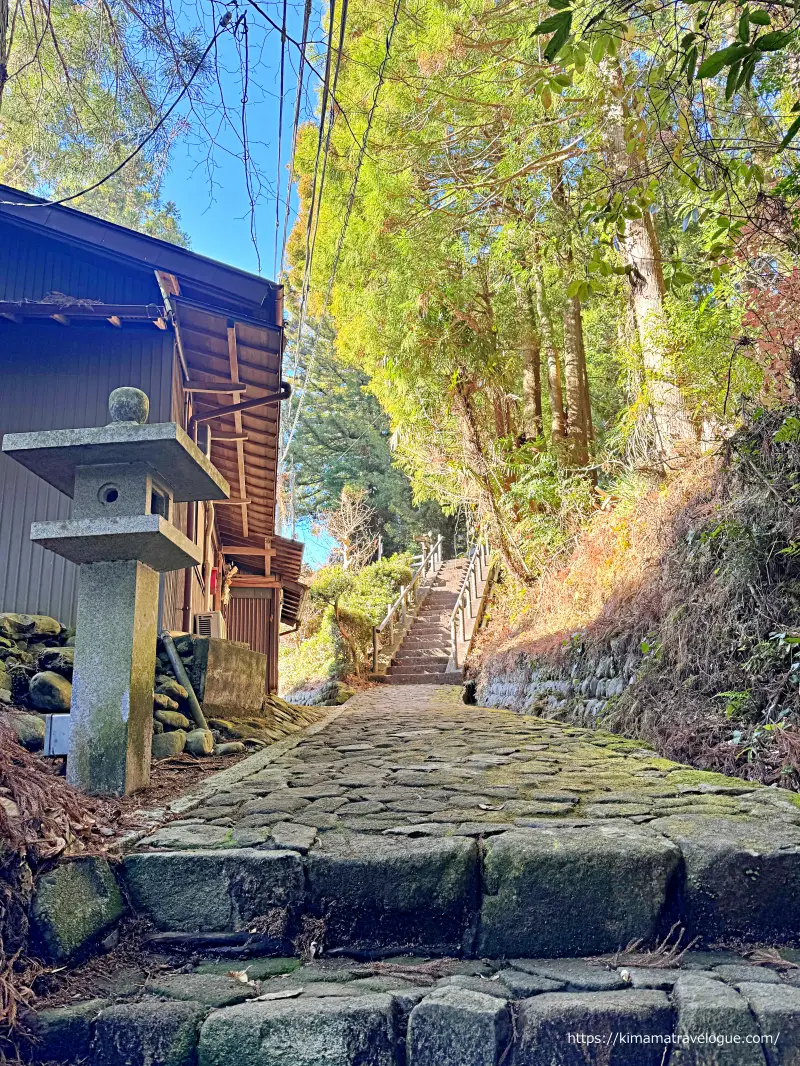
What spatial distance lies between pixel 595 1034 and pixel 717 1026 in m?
0.30

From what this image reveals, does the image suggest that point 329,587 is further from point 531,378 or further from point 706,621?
point 706,621

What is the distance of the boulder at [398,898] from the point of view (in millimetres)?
2186

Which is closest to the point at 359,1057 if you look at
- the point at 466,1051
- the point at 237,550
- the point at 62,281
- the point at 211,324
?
the point at 466,1051

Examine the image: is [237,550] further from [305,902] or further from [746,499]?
[305,902]

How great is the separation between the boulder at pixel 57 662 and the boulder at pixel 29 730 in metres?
0.83

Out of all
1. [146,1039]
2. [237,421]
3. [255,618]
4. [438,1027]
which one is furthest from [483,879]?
[255,618]

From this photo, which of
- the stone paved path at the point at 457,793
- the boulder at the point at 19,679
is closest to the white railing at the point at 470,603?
the stone paved path at the point at 457,793

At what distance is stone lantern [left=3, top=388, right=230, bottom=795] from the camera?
3.26 meters

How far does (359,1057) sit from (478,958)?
525 millimetres

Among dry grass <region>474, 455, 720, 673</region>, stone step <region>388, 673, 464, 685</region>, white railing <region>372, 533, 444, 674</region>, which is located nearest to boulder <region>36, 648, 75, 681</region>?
dry grass <region>474, 455, 720, 673</region>

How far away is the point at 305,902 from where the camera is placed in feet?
7.35

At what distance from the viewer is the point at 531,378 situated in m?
13.3

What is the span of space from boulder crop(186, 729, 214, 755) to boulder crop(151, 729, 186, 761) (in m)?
0.12

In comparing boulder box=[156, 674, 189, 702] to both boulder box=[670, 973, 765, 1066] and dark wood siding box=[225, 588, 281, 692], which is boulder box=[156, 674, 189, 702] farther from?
dark wood siding box=[225, 588, 281, 692]
